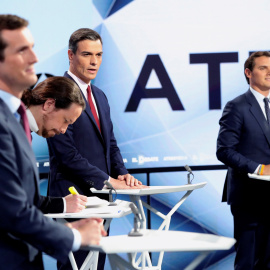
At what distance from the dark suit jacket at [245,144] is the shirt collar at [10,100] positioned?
2729mm

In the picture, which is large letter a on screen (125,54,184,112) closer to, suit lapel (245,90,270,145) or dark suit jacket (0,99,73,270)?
suit lapel (245,90,270,145)

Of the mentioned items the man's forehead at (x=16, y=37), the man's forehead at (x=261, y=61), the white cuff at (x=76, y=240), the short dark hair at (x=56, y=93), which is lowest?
the white cuff at (x=76, y=240)

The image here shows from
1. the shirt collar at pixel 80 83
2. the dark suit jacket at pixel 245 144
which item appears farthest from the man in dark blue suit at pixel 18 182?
the dark suit jacket at pixel 245 144

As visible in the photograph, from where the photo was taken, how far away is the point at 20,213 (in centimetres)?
159

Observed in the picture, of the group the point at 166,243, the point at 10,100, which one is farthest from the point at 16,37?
the point at 166,243

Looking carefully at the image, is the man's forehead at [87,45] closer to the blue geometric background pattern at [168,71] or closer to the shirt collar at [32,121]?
the shirt collar at [32,121]

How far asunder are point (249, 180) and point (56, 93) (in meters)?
2.07

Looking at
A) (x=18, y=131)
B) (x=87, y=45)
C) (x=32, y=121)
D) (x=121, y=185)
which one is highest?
(x=87, y=45)

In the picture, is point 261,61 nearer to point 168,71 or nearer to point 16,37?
point 168,71

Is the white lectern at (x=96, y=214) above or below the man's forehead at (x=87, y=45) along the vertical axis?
below

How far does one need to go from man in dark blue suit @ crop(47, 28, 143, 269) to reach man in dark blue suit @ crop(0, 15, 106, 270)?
1789mm

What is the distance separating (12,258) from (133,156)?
3693 mm

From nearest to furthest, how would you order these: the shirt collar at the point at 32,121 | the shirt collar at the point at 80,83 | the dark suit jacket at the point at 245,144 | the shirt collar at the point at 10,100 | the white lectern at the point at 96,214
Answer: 1. the shirt collar at the point at 10,100
2. the white lectern at the point at 96,214
3. the shirt collar at the point at 32,121
4. the shirt collar at the point at 80,83
5. the dark suit jacket at the point at 245,144

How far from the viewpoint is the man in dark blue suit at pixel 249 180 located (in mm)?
4277
